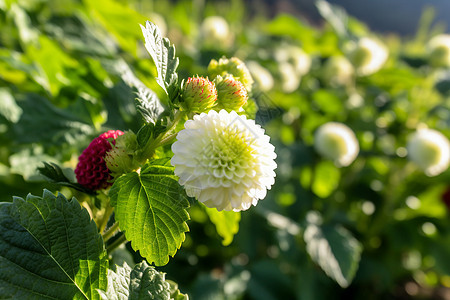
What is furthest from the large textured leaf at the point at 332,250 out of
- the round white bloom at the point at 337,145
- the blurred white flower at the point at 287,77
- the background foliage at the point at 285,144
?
the blurred white flower at the point at 287,77

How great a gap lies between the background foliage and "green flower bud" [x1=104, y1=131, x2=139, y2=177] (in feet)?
0.62

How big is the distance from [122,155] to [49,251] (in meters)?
0.11

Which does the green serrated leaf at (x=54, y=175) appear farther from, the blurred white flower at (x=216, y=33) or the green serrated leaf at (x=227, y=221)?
the blurred white flower at (x=216, y=33)

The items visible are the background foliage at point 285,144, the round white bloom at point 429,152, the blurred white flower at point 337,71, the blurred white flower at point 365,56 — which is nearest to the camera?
the background foliage at point 285,144

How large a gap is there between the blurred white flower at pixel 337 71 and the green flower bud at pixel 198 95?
1295mm

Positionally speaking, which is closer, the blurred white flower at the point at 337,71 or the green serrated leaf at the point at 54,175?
the green serrated leaf at the point at 54,175

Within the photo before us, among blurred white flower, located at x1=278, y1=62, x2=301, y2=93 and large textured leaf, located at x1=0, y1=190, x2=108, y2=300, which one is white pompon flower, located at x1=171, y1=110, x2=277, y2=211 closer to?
large textured leaf, located at x1=0, y1=190, x2=108, y2=300

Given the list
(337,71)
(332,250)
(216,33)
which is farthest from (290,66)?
(332,250)

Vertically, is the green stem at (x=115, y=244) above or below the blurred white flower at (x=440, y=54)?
above

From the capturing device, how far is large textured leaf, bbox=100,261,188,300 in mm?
367

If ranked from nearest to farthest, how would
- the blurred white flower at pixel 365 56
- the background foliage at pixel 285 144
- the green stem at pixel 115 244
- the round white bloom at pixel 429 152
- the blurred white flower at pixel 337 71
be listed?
the green stem at pixel 115 244, the background foliage at pixel 285 144, the round white bloom at pixel 429 152, the blurred white flower at pixel 365 56, the blurred white flower at pixel 337 71

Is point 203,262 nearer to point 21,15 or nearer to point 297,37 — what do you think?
point 21,15

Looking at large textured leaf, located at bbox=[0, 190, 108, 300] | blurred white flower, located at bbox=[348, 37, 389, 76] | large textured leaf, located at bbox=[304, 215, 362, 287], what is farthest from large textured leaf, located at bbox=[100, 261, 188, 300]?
blurred white flower, located at bbox=[348, 37, 389, 76]

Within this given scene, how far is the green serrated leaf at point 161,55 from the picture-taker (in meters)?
0.37
